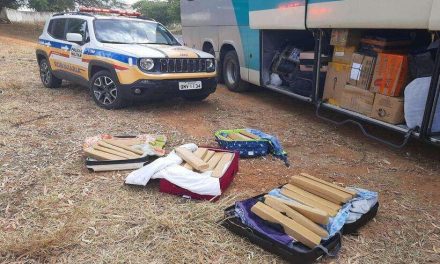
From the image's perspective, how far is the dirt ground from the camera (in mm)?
2867

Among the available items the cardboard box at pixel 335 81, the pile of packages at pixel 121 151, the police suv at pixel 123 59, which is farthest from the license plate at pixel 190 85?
the cardboard box at pixel 335 81

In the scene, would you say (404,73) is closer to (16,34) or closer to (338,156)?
(338,156)

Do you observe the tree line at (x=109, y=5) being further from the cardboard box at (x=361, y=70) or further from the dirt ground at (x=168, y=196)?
the cardboard box at (x=361, y=70)

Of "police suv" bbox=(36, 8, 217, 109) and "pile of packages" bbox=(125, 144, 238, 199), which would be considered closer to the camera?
"pile of packages" bbox=(125, 144, 238, 199)

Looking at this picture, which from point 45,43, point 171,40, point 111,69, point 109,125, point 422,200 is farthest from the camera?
point 45,43

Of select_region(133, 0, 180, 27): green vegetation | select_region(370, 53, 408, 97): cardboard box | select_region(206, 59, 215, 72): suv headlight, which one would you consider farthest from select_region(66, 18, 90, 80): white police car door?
select_region(133, 0, 180, 27): green vegetation

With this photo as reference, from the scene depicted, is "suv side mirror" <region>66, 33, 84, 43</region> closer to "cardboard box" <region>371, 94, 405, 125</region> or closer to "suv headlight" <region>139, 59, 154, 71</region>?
"suv headlight" <region>139, 59, 154, 71</region>

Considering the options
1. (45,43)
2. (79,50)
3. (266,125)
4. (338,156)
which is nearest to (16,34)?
(45,43)

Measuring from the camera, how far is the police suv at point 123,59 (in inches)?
248

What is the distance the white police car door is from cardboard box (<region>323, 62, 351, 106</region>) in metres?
4.38

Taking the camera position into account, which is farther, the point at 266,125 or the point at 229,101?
the point at 229,101

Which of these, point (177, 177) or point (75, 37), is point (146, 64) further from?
point (177, 177)

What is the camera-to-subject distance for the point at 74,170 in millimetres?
4230

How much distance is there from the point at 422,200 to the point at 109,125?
4.43 m
